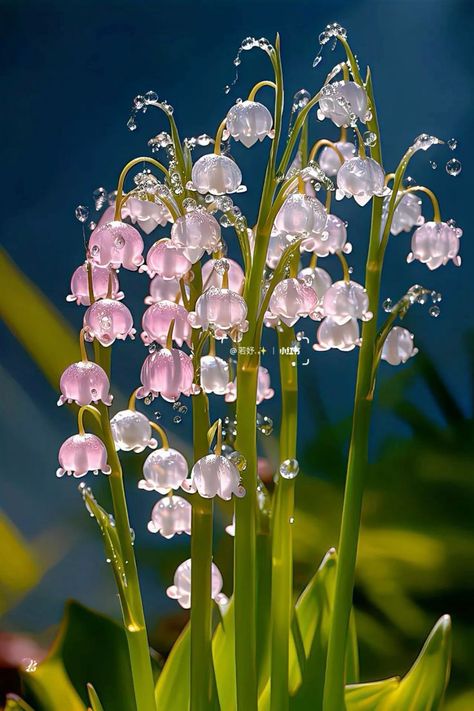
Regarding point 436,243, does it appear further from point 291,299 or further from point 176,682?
point 176,682

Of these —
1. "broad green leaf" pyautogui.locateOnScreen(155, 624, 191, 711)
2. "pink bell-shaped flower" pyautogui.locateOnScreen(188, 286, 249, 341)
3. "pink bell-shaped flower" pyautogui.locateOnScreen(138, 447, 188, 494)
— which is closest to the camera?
"pink bell-shaped flower" pyautogui.locateOnScreen(188, 286, 249, 341)

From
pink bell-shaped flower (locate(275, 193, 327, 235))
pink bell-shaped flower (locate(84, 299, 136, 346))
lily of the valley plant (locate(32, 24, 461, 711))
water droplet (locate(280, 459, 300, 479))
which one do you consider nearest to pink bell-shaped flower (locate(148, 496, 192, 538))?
lily of the valley plant (locate(32, 24, 461, 711))

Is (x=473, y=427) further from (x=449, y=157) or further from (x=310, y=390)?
(x=449, y=157)

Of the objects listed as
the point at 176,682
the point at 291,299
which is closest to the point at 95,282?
the point at 291,299

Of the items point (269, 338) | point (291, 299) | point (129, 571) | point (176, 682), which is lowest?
point (176, 682)

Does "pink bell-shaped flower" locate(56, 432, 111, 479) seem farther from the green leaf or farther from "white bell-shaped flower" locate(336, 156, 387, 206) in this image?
the green leaf

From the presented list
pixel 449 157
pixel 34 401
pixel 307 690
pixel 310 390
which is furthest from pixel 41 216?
pixel 307 690
